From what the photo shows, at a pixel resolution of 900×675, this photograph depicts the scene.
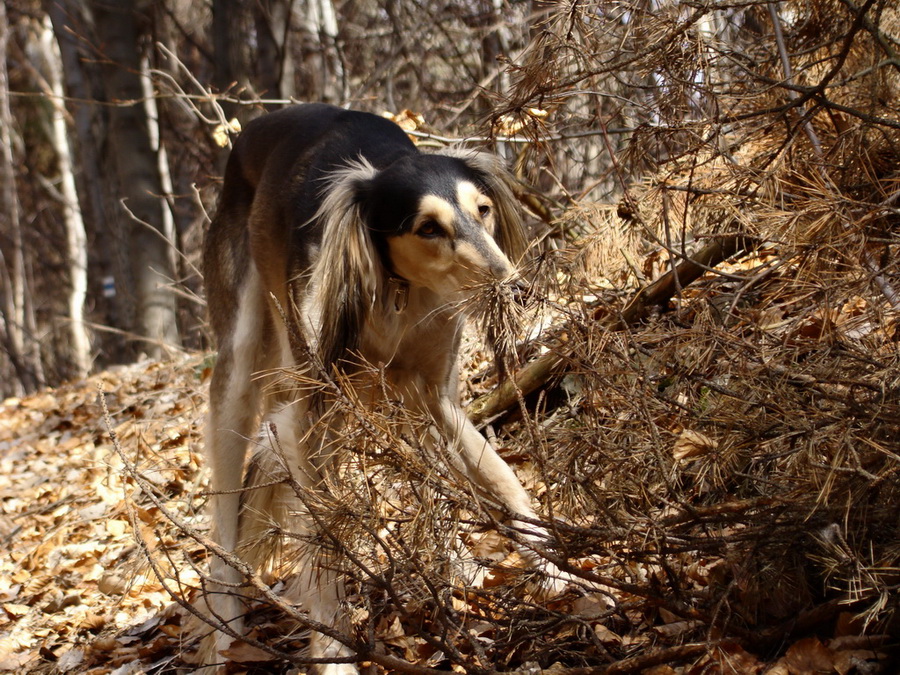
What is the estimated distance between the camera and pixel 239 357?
176 inches

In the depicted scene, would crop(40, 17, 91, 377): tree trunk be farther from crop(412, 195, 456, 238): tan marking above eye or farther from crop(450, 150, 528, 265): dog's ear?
crop(412, 195, 456, 238): tan marking above eye

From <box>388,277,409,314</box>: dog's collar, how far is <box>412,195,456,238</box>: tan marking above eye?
0.29 metres

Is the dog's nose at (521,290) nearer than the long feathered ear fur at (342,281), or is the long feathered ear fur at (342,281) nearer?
the dog's nose at (521,290)

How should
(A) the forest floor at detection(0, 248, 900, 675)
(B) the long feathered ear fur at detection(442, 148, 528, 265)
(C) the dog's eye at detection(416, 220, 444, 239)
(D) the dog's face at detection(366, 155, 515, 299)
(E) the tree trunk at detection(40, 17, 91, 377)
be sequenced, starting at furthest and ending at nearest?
1. (E) the tree trunk at detection(40, 17, 91, 377)
2. (B) the long feathered ear fur at detection(442, 148, 528, 265)
3. (C) the dog's eye at detection(416, 220, 444, 239)
4. (D) the dog's face at detection(366, 155, 515, 299)
5. (A) the forest floor at detection(0, 248, 900, 675)

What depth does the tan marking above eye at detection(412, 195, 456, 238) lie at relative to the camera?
3369 millimetres

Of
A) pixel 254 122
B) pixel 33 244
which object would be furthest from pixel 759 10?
pixel 33 244

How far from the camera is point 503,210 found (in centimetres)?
383

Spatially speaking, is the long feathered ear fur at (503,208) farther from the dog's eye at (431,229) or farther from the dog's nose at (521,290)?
the dog's nose at (521,290)

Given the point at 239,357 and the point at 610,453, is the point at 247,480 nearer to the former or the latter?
the point at 239,357

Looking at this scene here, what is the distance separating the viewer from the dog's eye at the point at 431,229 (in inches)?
134

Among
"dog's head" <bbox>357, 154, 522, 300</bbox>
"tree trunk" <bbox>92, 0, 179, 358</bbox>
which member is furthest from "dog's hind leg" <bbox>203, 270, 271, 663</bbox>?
"tree trunk" <bbox>92, 0, 179, 358</bbox>

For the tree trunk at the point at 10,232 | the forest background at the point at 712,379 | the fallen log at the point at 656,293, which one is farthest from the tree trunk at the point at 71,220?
the forest background at the point at 712,379

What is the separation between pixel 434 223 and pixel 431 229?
25 mm

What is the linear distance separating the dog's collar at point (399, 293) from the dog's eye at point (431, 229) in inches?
11.7
